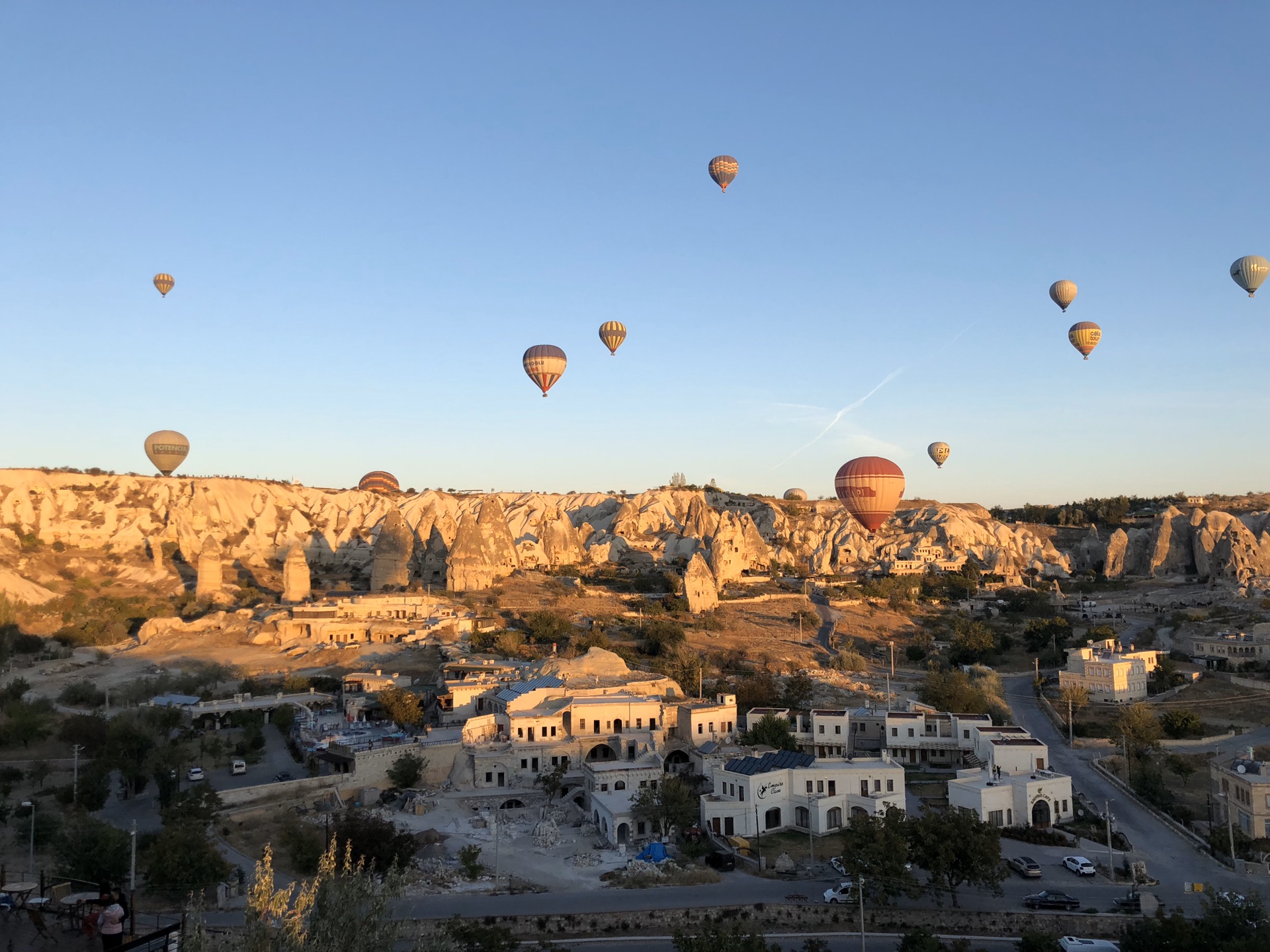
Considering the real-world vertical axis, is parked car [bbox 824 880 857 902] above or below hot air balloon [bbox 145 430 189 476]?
below

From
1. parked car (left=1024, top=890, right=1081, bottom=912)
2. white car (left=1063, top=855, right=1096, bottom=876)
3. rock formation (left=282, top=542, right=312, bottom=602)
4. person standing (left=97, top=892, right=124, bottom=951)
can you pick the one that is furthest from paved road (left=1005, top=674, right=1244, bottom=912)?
rock formation (left=282, top=542, right=312, bottom=602)

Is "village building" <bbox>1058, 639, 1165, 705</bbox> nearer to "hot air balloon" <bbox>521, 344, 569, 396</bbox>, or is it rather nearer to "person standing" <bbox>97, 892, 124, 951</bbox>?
"hot air balloon" <bbox>521, 344, 569, 396</bbox>

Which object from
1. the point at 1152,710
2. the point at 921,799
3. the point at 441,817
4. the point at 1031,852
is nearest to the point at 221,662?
the point at 441,817

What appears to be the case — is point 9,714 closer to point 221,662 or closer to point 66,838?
point 221,662

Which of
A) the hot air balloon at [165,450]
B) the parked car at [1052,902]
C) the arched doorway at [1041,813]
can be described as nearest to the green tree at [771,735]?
the arched doorway at [1041,813]

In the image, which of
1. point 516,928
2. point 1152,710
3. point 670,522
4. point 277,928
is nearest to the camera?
point 277,928

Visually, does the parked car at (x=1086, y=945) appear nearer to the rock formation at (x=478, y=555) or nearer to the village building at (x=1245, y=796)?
the village building at (x=1245, y=796)
